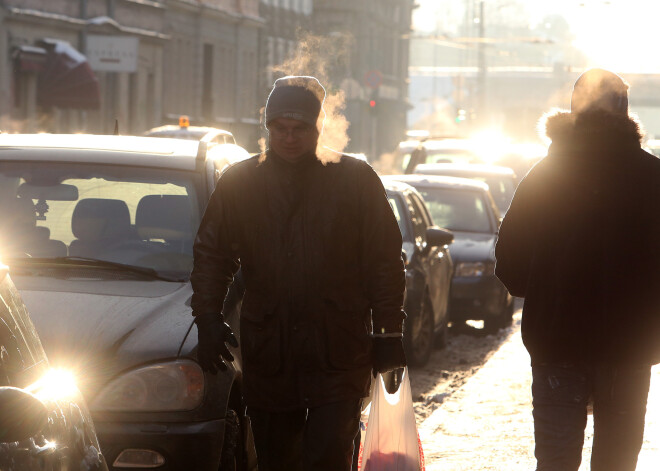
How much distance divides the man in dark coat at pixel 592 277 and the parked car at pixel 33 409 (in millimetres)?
1717

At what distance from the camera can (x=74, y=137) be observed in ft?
25.7

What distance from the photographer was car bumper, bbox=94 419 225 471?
→ 5.87 m

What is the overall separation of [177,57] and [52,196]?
43744mm

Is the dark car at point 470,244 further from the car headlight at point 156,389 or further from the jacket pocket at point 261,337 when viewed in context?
the jacket pocket at point 261,337

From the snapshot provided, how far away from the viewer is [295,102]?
5.51 metres

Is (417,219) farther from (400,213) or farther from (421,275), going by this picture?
(421,275)

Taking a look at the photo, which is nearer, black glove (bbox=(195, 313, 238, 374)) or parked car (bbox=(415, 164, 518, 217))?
black glove (bbox=(195, 313, 238, 374))

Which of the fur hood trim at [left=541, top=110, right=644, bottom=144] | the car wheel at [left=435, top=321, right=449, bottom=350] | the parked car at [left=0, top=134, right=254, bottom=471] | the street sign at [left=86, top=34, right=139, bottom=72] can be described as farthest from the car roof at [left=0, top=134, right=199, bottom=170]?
the street sign at [left=86, top=34, right=139, bottom=72]

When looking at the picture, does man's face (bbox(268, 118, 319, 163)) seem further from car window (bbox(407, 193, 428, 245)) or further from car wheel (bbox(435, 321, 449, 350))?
car wheel (bbox(435, 321, 449, 350))

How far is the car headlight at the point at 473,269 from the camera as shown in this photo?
51.2 ft

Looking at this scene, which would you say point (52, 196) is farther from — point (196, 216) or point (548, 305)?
point (548, 305)

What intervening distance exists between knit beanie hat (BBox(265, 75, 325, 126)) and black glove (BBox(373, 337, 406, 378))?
776mm

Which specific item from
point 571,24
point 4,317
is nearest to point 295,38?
point 4,317

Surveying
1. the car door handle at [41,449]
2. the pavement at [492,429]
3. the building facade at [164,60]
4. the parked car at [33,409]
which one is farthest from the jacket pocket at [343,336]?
the building facade at [164,60]
